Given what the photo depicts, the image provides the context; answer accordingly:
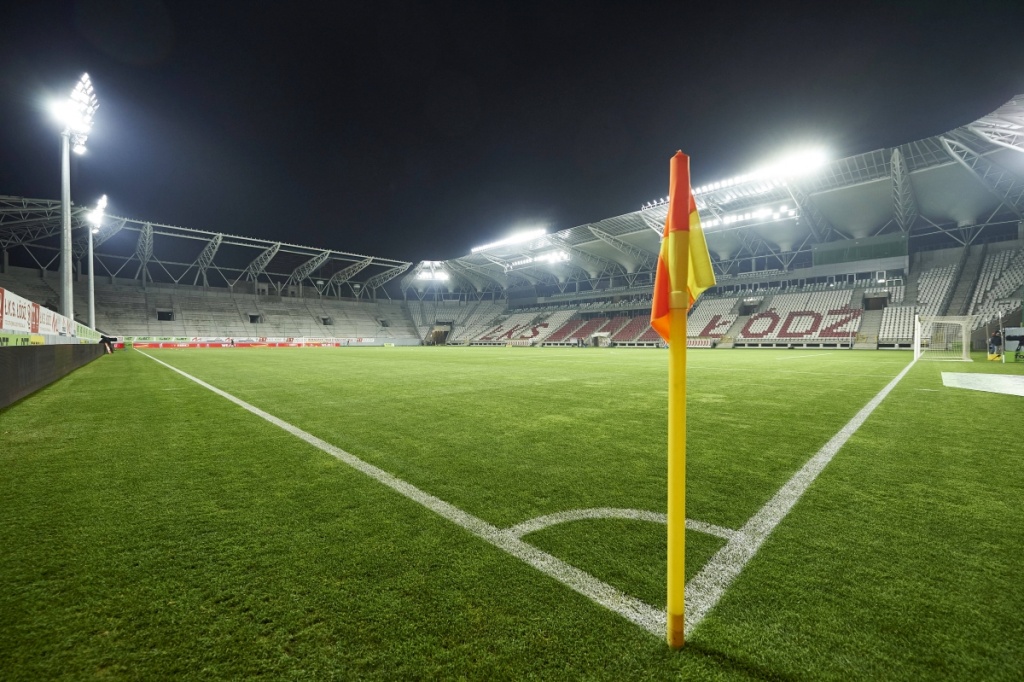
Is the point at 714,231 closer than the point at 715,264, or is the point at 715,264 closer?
the point at 714,231

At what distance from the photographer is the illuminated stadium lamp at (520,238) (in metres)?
52.4

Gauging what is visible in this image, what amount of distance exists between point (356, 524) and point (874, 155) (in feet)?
134

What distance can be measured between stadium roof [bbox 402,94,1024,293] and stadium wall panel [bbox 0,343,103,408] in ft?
124

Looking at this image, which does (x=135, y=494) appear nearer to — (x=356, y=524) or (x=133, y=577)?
(x=133, y=577)

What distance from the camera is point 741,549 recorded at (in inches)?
86.6

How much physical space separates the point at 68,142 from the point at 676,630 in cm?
2516

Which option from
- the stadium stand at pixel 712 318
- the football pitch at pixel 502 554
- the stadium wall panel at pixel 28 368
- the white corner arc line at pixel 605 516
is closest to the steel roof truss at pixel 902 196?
the stadium stand at pixel 712 318

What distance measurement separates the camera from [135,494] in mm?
2969

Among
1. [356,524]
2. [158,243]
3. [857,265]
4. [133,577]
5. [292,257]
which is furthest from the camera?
[292,257]

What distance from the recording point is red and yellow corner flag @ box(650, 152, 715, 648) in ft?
4.98

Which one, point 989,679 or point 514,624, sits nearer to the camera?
point 989,679

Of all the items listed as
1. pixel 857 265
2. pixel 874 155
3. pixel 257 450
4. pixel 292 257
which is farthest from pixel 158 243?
pixel 857 265

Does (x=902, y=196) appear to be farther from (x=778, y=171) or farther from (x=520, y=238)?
(x=520, y=238)

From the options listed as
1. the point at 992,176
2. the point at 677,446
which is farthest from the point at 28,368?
the point at 992,176
